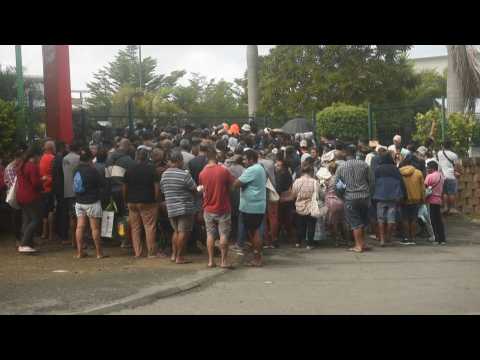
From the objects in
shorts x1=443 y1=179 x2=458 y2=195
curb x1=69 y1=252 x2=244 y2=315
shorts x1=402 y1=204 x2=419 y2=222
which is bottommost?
curb x1=69 y1=252 x2=244 y2=315

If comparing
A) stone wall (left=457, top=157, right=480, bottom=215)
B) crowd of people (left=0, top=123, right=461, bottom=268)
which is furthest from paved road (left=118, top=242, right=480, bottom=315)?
stone wall (left=457, top=157, right=480, bottom=215)

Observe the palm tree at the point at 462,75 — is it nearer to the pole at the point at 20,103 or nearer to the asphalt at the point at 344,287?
the asphalt at the point at 344,287

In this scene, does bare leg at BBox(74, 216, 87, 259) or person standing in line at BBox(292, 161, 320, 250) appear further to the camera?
person standing in line at BBox(292, 161, 320, 250)

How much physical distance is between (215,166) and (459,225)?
7.69 meters

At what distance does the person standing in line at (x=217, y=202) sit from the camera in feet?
33.9

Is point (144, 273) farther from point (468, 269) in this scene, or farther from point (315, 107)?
point (315, 107)

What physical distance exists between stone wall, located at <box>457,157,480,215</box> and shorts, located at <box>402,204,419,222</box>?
4.02 meters

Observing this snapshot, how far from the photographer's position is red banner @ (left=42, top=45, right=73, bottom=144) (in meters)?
14.1

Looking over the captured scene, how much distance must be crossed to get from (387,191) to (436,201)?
122 cm

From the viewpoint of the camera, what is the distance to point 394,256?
38.9ft

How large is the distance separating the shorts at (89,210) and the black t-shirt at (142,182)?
67 cm

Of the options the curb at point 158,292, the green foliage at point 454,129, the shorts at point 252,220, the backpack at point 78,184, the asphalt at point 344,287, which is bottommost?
the asphalt at point 344,287

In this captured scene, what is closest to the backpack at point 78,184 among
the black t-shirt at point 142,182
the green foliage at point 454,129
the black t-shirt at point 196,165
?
the black t-shirt at point 142,182

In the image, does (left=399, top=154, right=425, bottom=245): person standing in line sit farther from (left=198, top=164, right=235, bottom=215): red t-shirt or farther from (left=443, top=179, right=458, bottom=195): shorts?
(left=198, top=164, right=235, bottom=215): red t-shirt
